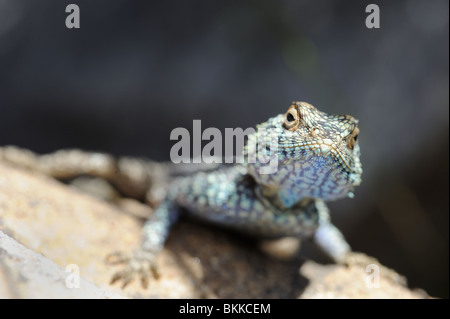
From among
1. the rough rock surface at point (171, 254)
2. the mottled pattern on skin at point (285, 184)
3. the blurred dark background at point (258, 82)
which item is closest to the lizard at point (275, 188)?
the mottled pattern on skin at point (285, 184)

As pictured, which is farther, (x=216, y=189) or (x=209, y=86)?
(x=209, y=86)

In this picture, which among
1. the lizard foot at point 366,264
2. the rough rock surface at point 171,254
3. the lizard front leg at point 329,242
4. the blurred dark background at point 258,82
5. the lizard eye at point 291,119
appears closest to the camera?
the lizard eye at point 291,119

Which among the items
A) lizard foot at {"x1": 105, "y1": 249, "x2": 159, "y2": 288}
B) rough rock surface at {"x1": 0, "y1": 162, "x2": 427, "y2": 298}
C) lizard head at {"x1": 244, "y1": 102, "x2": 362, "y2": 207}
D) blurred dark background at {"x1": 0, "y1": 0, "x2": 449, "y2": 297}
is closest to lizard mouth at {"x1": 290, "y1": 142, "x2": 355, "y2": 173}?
lizard head at {"x1": 244, "y1": 102, "x2": 362, "y2": 207}

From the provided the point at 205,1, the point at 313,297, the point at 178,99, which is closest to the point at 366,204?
the point at 313,297

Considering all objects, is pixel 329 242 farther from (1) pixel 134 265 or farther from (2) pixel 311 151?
(1) pixel 134 265

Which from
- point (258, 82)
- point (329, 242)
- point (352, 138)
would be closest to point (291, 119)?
→ point (352, 138)

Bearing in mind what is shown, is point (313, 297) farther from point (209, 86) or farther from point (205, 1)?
point (205, 1)

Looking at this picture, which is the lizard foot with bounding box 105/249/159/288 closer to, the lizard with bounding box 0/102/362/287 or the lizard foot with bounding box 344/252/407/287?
the lizard with bounding box 0/102/362/287

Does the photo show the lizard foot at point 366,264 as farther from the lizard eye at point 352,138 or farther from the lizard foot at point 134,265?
the lizard foot at point 134,265
